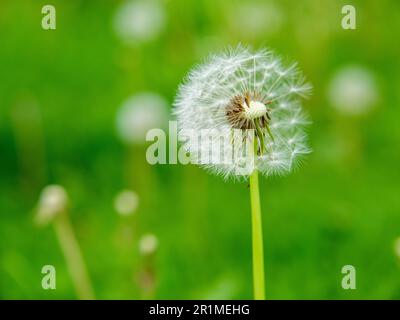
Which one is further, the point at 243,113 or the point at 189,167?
the point at 189,167

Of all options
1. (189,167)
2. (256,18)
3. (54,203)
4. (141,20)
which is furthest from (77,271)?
(256,18)

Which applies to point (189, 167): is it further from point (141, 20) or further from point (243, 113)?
point (243, 113)

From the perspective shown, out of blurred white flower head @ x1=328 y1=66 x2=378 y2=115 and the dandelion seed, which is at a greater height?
blurred white flower head @ x1=328 y1=66 x2=378 y2=115

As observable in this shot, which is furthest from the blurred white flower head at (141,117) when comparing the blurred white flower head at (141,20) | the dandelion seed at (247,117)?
the dandelion seed at (247,117)

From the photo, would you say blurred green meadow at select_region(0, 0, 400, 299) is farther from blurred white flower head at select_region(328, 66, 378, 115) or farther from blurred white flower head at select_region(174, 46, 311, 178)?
blurred white flower head at select_region(174, 46, 311, 178)

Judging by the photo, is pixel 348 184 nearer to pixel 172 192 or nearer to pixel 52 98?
pixel 172 192

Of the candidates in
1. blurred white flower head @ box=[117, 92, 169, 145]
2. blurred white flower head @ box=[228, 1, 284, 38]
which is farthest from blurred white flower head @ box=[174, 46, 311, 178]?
blurred white flower head @ box=[228, 1, 284, 38]

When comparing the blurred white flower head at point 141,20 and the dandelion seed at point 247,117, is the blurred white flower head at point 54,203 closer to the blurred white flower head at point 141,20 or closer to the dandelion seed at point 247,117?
the dandelion seed at point 247,117
